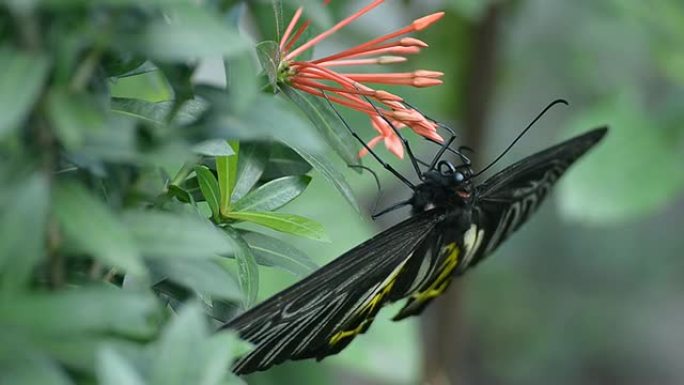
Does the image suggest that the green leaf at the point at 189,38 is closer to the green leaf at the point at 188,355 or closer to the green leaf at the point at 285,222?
the green leaf at the point at 188,355

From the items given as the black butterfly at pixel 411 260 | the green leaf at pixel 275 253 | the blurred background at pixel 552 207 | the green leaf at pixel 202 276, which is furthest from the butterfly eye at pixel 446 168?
the green leaf at pixel 202 276

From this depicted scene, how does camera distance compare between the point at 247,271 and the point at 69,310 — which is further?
the point at 247,271

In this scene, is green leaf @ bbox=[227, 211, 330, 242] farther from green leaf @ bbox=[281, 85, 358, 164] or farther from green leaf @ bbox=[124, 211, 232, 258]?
green leaf @ bbox=[124, 211, 232, 258]

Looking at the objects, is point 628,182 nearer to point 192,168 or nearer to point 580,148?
point 580,148

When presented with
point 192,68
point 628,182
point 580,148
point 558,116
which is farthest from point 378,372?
point 558,116

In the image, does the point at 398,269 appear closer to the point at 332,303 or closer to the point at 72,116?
the point at 332,303

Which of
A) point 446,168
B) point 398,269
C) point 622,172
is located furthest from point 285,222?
point 622,172
